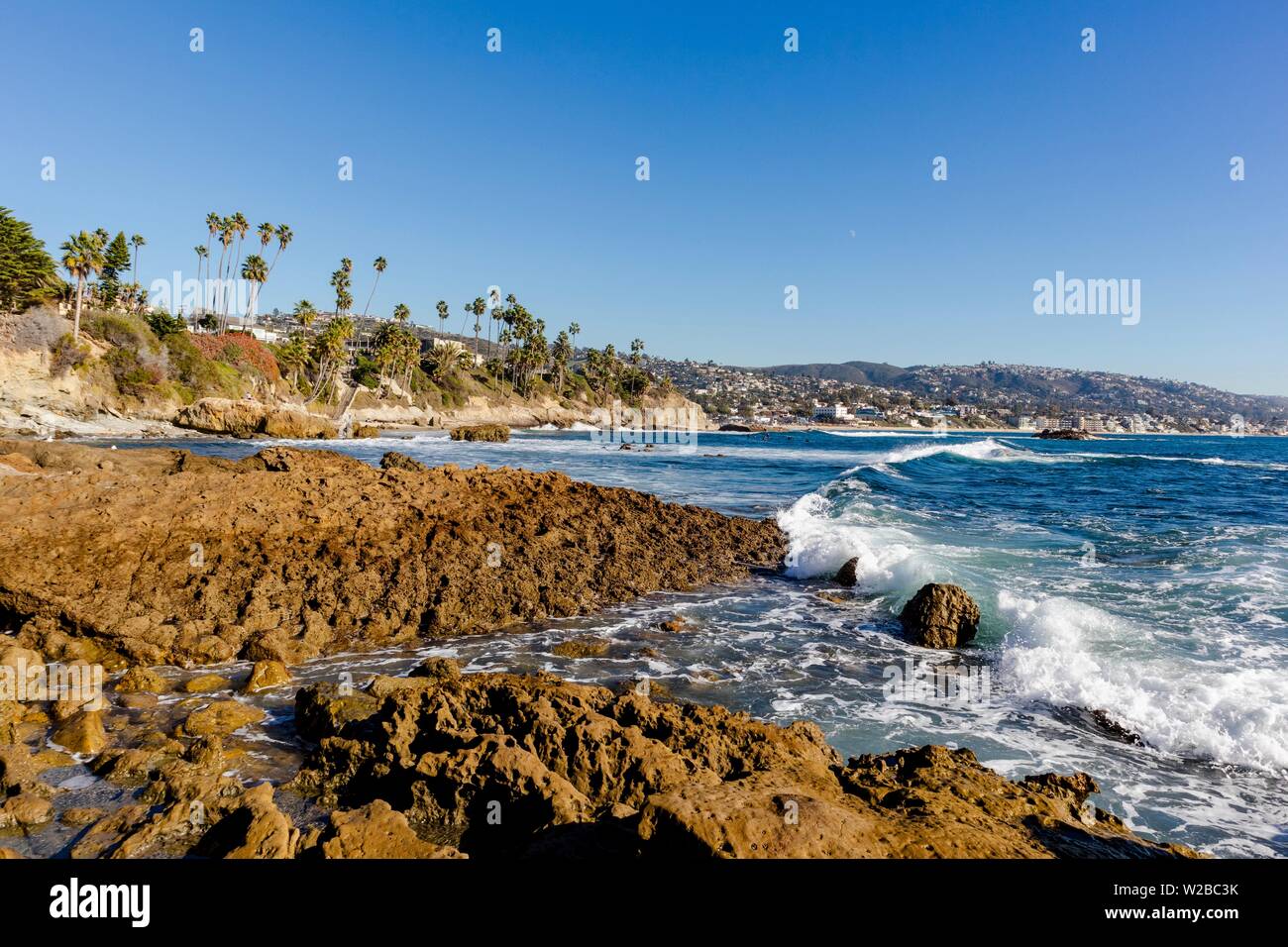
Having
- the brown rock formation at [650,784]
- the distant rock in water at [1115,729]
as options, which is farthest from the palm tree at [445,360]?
the distant rock in water at [1115,729]

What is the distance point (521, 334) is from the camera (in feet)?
414

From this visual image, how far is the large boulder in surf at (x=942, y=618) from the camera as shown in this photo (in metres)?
10.7

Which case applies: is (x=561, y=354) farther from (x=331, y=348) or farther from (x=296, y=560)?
(x=296, y=560)

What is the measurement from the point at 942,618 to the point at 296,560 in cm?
1065

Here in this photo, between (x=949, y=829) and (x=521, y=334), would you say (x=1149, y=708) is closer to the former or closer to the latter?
(x=949, y=829)

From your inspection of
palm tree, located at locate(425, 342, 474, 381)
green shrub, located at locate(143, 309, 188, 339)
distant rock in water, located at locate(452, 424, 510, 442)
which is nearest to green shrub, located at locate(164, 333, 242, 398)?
green shrub, located at locate(143, 309, 188, 339)

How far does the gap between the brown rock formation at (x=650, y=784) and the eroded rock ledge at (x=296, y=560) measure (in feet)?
11.6

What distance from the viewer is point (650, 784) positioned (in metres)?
5.18

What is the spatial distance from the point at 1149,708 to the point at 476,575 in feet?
32.9

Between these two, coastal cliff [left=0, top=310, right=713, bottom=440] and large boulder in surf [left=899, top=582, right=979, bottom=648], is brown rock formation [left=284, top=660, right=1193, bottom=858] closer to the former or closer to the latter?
large boulder in surf [left=899, top=582, right=979, bottom=648]

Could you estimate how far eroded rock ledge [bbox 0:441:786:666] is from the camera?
29.8ft

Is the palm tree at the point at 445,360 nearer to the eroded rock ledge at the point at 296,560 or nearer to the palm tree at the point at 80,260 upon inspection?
the palm tree at the point at 80,260

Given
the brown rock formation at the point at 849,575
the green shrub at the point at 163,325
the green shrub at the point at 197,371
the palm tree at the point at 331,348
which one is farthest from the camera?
the palm tree at the point at 331,348
